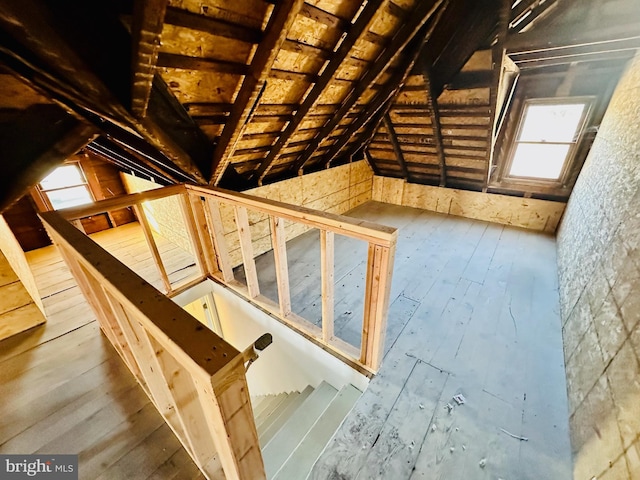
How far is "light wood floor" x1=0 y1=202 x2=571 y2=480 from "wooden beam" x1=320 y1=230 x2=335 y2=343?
1.19 feet

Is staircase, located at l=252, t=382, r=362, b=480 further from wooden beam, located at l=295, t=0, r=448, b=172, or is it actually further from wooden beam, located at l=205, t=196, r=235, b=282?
wooden beam, located at l=295, t=0, r=448, b=172

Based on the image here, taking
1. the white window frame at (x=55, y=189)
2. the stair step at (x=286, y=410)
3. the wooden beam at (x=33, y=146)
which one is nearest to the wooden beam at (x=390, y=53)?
the wooden beam at (x=33, y=146)

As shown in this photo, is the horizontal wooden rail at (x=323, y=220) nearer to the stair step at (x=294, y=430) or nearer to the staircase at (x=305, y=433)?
the staircase at (x=305, y=433)

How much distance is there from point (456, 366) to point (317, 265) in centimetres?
180

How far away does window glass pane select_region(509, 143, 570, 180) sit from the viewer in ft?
11.8

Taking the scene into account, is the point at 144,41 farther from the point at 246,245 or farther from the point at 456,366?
the point at 456,366

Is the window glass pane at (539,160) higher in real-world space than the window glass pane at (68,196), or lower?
higher

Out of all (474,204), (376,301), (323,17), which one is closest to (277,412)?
(376,301)

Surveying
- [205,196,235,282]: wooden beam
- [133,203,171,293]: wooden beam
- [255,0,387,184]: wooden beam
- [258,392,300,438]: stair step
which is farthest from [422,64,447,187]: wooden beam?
[258,392,300,438]: stair step

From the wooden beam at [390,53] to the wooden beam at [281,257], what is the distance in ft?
5.11

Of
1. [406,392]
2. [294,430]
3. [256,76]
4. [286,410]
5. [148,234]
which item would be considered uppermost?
[256,76]

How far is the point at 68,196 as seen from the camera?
4484 millimetres

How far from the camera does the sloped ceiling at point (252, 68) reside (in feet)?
4.02

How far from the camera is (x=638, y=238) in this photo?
4.52 feet
